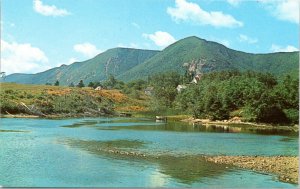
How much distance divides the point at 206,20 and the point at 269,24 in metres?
1.26

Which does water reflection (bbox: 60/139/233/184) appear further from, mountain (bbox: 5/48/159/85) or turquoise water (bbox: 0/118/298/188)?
mountain (bbox: 5/48/159/85)

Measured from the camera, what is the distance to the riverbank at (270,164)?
637 centimetres

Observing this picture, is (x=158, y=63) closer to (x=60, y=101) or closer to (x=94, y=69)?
(x=94, y=69)

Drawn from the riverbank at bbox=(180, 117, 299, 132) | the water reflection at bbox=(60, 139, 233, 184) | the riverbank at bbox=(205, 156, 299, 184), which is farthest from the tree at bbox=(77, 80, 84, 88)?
the riverbank at bbox=(180, 117, 299, 132)

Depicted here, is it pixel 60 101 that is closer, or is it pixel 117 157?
pixel 117 157

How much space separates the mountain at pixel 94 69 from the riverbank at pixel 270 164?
2.74 metres

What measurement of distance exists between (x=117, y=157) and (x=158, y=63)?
372cm

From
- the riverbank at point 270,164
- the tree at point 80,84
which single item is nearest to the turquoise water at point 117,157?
the riverbank at point 270,164

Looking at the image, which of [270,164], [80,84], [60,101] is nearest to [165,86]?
[80,84]

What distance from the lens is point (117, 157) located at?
7.66 metres

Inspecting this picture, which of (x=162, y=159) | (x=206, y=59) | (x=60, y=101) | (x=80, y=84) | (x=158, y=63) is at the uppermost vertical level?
(x=206, y=59)

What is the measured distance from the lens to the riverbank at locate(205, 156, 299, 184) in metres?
6.37

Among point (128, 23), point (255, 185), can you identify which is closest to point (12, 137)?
point (128, 23)

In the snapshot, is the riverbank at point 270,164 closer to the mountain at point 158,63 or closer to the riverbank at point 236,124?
the mountain at point 158,63
